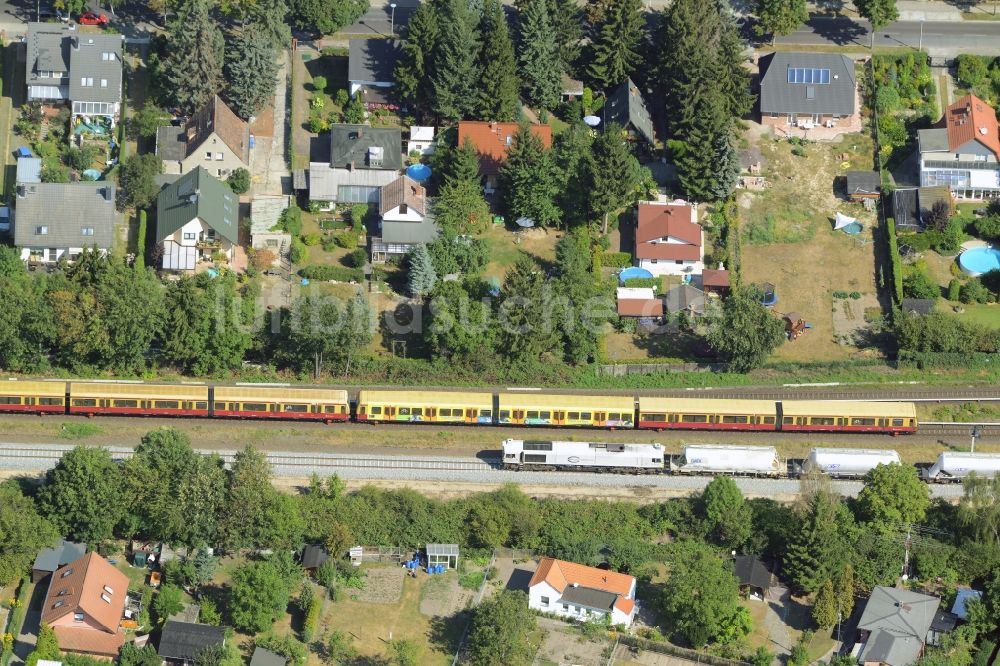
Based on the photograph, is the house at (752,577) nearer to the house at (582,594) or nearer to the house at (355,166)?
the house at (582,594)

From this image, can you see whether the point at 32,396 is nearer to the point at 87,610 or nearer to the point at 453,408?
the point at 87,610

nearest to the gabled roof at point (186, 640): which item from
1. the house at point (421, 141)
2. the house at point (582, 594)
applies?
the house at point (582, 594)

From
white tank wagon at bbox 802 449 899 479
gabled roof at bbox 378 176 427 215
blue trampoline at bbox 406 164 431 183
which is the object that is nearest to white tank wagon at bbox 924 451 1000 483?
white tank wagon at bbox 802 449 899 479

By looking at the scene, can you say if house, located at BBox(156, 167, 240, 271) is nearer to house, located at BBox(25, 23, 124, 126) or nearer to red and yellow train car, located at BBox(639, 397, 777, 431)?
house, located at BBox(25, 23, 124, 126)

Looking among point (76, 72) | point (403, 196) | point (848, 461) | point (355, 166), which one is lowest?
point (848, 461)

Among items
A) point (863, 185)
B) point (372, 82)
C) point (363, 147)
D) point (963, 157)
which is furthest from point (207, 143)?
point (963, 157)

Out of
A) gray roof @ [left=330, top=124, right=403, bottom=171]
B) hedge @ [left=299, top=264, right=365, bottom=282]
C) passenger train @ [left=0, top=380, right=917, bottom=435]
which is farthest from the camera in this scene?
gray roof @ [left=330, top=124, right=403, bottom=171]
